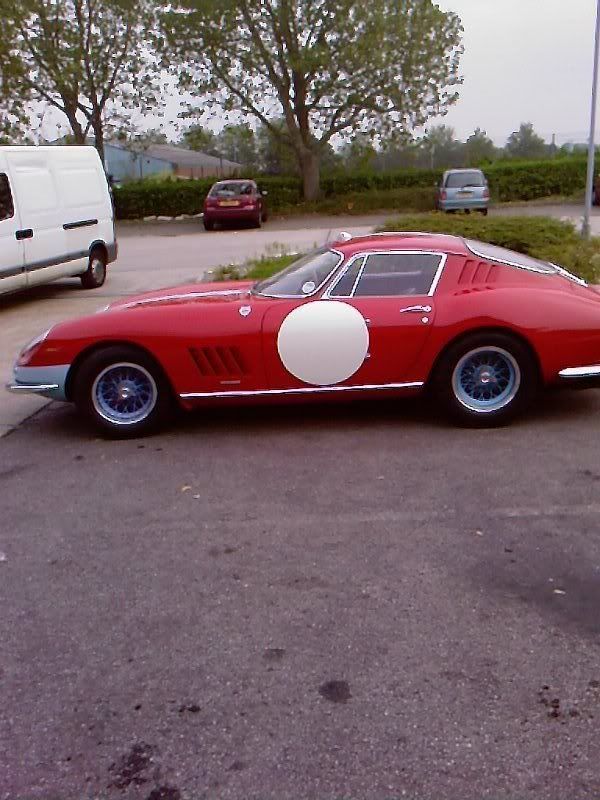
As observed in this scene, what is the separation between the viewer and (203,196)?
109ft

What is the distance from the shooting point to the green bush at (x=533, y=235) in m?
11.0

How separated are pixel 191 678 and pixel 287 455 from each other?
2494 millimetres

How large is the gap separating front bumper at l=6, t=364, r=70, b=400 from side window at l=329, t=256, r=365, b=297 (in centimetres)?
185

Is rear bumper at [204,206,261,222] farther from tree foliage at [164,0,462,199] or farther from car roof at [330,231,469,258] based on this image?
car roof at [330,231,469,258]

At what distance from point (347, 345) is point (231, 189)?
22.7m

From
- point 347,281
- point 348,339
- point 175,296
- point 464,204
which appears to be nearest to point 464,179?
point 464,204

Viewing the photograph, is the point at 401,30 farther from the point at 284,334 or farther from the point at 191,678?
the point at 191,678

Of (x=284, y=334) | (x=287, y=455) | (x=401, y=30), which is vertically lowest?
(x=287, y=455)

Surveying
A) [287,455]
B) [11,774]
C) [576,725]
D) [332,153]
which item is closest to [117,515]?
[287,455]

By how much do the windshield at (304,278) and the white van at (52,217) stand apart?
6.42 m

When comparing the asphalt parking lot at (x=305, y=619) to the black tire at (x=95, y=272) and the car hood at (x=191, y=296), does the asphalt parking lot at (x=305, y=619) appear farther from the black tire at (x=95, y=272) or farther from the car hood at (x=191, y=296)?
the black tire at (x=95, y=272)

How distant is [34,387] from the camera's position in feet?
19.9

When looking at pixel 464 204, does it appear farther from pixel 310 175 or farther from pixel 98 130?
pixel 98 130

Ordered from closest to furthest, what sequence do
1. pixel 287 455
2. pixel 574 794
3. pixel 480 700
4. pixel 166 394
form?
1. pixel 574 794
2. pixel 480 700
3. pixel 287 455
4. pixel 166 394
